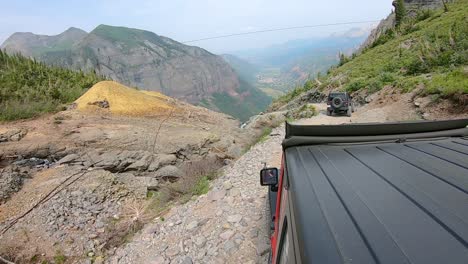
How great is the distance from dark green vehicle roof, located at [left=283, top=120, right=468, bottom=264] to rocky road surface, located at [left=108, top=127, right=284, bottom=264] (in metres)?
2.59

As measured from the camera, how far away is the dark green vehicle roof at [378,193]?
121cm

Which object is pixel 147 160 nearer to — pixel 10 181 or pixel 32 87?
pixel 10 181

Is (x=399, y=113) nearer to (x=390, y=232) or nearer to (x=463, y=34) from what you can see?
(x=463, y=34)

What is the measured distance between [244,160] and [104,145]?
6146 millimetres

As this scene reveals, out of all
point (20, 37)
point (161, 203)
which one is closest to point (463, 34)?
point (161, 203)

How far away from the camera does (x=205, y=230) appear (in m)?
5.50

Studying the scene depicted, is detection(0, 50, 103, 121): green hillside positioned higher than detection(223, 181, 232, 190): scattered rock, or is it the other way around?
detection(0, 50, 103, 121): green hillside

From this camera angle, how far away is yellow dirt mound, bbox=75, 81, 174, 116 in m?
15.4

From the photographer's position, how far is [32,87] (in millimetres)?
17719

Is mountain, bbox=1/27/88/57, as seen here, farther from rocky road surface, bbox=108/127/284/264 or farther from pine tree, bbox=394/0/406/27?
rocky road surface, bbox=108/127/284/264

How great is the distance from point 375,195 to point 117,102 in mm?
16500

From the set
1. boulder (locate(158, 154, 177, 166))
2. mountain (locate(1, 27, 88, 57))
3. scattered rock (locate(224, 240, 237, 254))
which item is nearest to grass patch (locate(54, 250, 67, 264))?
scattered rock (locate(224, 240, 237, 254))

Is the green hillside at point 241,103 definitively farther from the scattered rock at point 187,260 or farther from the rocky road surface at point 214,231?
the scattered rock at point 187,260

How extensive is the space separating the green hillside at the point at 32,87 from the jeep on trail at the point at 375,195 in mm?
15512
